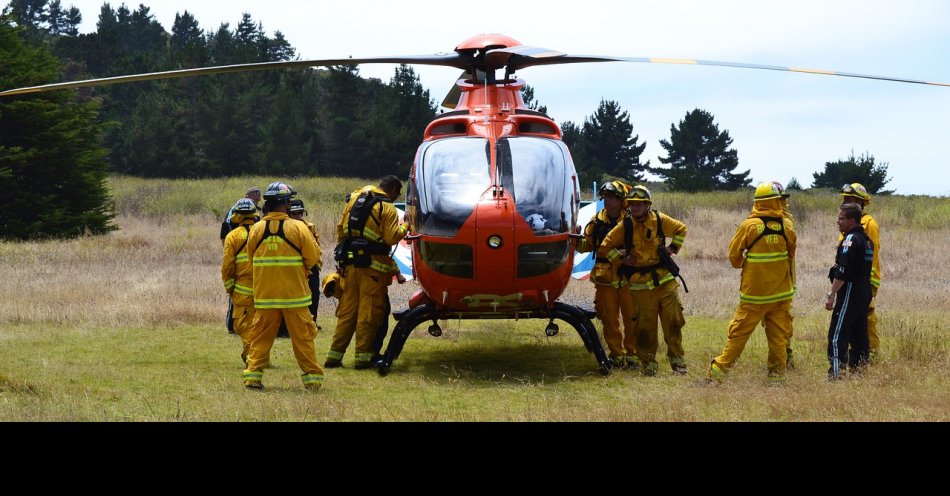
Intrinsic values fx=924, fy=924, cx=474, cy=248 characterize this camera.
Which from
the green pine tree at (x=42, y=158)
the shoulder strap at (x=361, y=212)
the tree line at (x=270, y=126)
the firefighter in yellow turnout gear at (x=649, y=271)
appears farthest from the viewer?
the tree line at (x=270, y=126)

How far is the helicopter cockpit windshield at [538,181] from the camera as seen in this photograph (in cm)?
894

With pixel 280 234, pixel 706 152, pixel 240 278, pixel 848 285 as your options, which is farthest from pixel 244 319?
pixel 706 152

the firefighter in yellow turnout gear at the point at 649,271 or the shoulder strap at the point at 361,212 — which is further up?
the shoulder strap at the point at 361,212

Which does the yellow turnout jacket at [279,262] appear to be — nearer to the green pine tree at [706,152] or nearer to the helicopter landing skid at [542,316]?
the helicopter landing skid at [542,316]

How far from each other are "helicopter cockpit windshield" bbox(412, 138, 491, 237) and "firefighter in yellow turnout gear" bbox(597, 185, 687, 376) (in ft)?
5.33

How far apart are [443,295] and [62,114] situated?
2428cm

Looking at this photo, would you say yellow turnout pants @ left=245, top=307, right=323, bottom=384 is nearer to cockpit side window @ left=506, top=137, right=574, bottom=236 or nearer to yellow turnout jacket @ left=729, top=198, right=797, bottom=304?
cockpit side window @ left=506, top=137, right=574, bottom=236

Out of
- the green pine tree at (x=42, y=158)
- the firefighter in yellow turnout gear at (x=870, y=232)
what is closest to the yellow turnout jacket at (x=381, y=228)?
the firefighter in yellow turnout gear at (x=870, y=232)

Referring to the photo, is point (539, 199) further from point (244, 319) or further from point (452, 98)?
point (452, 98)

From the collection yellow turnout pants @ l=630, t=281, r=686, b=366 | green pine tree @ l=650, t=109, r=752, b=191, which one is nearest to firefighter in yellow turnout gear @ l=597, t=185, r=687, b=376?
yellow turnout pants @ l=630, t=281, r=686, b=366

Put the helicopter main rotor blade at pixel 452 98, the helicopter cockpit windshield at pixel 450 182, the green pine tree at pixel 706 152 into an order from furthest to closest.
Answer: the green pine tree at pixel 706 152 → the helicopter main rotor blade at pixel 452 98 → the helicopter cockpit windshield at pixel 450 182

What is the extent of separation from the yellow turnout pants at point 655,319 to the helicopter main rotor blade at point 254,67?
3.26 m

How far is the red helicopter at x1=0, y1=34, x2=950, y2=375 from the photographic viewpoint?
28.6ft
